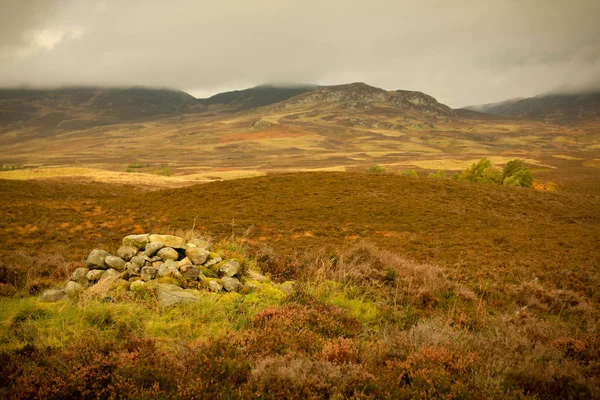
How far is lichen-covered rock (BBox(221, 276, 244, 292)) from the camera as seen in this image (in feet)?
25.8

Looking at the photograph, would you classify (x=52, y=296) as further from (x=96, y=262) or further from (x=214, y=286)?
(x=214, y=286)

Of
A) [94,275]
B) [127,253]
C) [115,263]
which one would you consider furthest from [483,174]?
[94,275]

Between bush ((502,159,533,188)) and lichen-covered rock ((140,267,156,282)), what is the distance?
64.6 metres

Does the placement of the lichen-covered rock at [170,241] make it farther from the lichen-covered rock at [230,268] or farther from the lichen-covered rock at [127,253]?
the lichen-covered rock at [230,268]

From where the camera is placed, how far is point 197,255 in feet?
29.2

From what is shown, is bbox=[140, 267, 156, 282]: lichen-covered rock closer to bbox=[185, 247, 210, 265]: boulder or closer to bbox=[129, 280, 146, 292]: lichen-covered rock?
bbox=[129, 280, 146, 292]: lichen-covered rock

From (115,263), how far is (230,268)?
3.19 m

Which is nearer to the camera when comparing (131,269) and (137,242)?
(131,269)

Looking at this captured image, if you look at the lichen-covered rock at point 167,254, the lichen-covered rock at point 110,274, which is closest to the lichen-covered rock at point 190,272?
the lichen-covered rock at point 167,254

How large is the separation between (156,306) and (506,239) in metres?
21.9

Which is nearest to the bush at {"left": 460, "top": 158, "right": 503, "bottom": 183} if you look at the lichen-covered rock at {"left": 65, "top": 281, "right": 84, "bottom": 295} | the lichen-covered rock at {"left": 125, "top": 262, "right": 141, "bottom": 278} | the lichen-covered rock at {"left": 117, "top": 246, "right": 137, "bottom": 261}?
the lichen-covered rock at {"left": 117, "top": 246, "right": 137, "bottom": 261}

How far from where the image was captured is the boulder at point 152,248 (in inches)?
352

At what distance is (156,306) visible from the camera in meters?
6.70

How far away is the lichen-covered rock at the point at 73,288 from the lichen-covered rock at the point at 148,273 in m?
1.36
